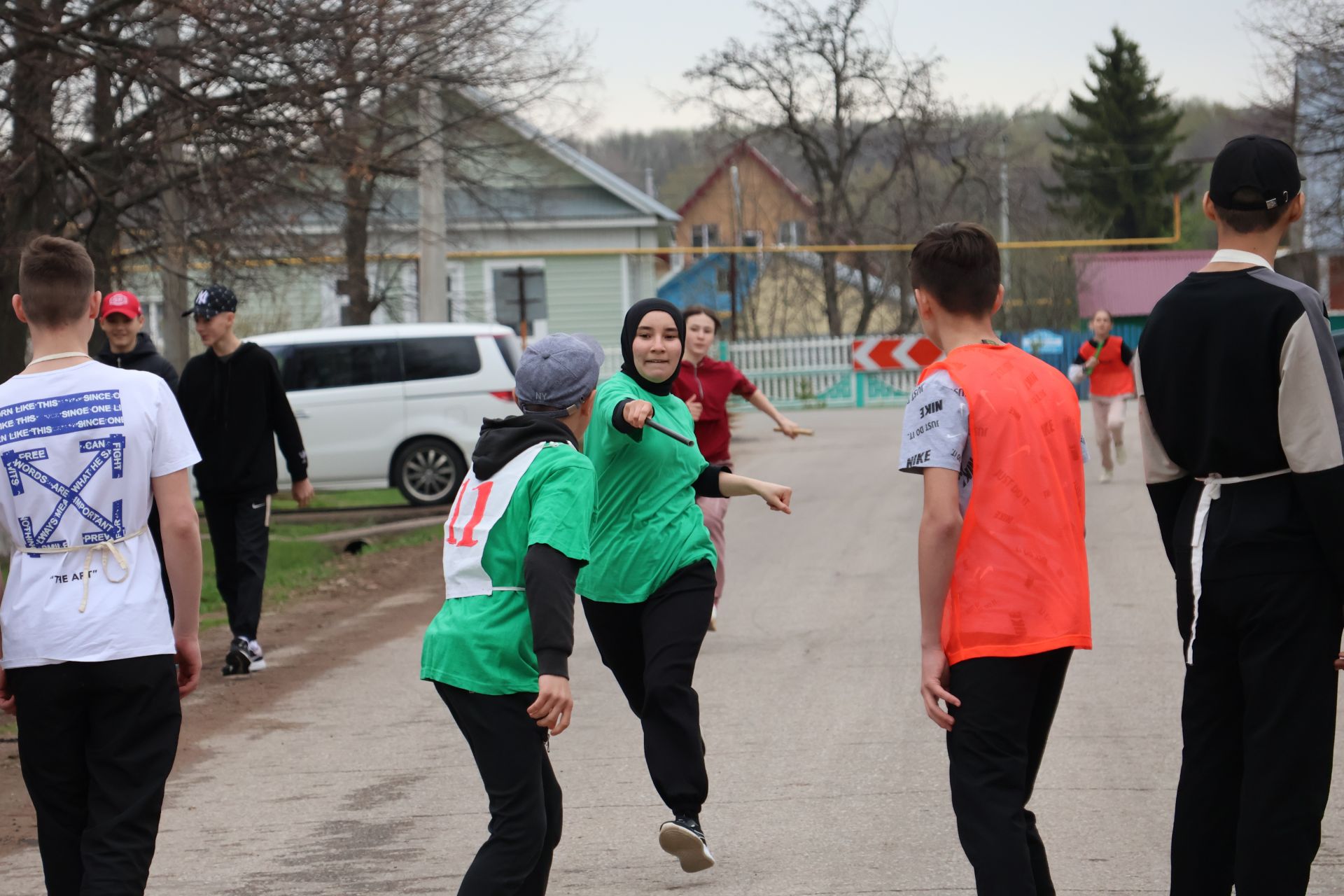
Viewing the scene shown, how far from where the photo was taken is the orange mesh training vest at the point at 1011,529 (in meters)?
3.75

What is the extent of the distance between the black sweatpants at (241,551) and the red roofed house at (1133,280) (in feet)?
157

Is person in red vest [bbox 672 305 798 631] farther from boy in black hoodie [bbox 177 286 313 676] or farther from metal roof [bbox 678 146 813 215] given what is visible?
metal roof [bbox 678 146 813 215]

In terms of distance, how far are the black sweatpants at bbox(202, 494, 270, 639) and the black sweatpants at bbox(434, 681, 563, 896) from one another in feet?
17.9

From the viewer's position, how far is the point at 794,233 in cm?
5822

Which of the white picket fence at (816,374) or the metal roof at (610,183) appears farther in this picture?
the metal roof at (610,183)

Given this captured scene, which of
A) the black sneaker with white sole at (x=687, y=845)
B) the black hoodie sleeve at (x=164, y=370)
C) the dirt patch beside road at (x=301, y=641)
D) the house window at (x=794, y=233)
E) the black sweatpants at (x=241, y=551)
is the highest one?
the house window at (x=794, y=233)

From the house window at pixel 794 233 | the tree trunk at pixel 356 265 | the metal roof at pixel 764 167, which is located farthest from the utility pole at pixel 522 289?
the house window at pixel 794 233

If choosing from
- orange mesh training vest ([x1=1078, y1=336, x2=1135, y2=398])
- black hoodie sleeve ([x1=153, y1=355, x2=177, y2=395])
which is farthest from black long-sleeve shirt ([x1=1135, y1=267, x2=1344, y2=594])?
orange mesh training vest ([x1=1078, y1=336, x2=1135, y2=398])

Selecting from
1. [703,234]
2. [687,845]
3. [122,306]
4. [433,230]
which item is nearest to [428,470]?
[433,230]

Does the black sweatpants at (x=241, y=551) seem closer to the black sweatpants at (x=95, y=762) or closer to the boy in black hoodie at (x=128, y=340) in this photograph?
the boy in black hoodie at (x=128, y=340)

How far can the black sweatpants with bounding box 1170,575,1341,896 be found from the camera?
3697 mm

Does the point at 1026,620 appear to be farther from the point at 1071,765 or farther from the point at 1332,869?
the point at 1071,765

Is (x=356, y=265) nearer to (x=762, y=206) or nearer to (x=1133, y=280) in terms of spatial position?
(x=762, y=206)

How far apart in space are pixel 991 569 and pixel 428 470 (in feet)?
49.5
